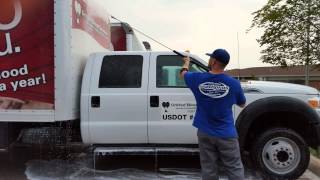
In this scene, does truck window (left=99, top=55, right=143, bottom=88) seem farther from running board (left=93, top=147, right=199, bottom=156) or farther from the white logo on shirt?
the white logo on shirt

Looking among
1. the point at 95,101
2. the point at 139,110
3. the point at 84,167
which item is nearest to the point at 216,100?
the point at 139,110

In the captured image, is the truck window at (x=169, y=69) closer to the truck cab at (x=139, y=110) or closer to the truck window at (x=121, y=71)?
the truck cab at (x=139, y=110)

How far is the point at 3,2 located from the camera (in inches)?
271

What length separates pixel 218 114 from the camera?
488cm

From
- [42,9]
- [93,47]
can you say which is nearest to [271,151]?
[93,47]

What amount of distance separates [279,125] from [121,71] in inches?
92.4

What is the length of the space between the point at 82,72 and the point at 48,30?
894 mm

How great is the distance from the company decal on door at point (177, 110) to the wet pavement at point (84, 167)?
0.87 m

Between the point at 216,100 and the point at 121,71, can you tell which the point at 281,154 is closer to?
the point at 121,71

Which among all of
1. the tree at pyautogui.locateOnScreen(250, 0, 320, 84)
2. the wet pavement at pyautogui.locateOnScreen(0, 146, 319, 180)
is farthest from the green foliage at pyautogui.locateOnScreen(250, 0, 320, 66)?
the wet pavement at pyautogui.locateOnScreen(0, 146, 319, 180)

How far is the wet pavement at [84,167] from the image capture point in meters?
7.48

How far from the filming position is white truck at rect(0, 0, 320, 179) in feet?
22.6

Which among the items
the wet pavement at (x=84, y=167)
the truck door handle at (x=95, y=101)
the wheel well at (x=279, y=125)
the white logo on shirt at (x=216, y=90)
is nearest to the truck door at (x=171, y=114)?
the wet pavement at (x=84, y=167)

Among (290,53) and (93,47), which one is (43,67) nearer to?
(93,47)
